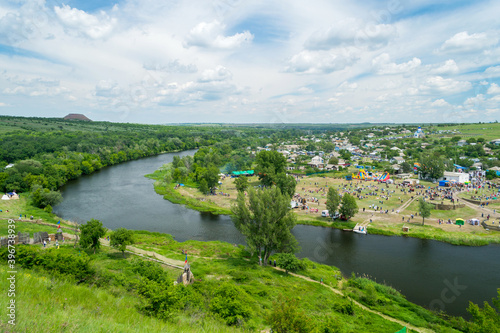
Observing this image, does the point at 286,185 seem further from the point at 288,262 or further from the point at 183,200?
the point at 288,262

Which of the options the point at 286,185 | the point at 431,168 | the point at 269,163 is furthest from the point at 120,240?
the point at 431,168

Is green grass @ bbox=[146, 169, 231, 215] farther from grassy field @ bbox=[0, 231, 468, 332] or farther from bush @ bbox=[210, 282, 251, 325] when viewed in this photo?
bush @ bbox=[210, 282, 251, 325]

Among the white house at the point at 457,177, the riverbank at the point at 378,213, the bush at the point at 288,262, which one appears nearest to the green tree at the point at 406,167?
the white house at the point at 457,177

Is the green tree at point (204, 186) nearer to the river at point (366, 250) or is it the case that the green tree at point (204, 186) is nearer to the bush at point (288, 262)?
the river at point (366, 250)

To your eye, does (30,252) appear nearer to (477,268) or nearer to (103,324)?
(103,324)

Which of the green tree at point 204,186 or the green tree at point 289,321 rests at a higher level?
the green tree at point 289,321

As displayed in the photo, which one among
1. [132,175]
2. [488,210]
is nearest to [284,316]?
[488,210]
